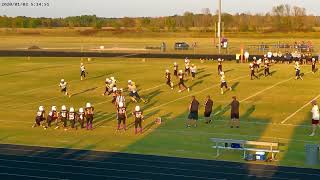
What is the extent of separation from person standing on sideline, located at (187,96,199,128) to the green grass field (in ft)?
1.47

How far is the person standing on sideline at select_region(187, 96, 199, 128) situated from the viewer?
2650 cm

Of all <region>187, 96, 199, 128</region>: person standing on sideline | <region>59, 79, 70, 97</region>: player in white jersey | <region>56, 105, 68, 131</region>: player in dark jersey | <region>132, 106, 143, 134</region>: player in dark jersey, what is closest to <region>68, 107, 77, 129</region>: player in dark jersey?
<region>56, 105, 68, 131</region>: player in dark jersey

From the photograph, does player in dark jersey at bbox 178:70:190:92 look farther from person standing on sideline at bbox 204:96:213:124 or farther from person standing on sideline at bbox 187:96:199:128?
person standing on sideline at bbox 187:96:199:128

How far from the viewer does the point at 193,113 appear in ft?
87.9

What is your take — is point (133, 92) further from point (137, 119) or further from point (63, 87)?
point (137, 119)

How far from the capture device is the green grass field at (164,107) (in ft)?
77.0

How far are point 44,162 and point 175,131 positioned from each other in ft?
24.5

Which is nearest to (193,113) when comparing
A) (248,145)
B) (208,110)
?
(208,110)

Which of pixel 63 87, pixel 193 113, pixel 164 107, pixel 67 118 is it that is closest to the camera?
pixel 193 113

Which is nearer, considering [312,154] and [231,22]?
[312,154]

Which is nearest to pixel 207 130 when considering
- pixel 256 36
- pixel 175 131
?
pixel 175 131

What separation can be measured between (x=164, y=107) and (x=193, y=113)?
6.48 m

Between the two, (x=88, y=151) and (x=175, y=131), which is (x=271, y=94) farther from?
(x=88, y=151)

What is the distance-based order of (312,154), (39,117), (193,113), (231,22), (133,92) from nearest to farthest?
1. (312,154)
2. (193,113)
3. (39,117)
4. (133,92)
5. (231,22)
